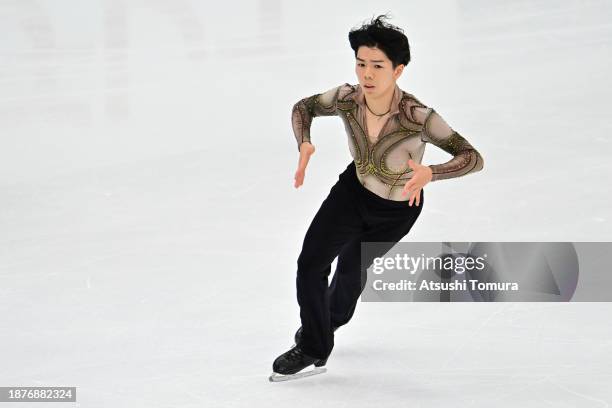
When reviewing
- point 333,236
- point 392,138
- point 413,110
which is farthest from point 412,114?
point 333,236

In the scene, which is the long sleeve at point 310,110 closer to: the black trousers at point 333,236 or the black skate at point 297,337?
the black trousers at point 333,236

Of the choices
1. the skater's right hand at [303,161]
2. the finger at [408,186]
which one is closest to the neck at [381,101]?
the skater's right hand at [303,161]

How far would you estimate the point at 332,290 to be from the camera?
16.2 ft

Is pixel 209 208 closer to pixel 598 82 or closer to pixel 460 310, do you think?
pixel 460 310

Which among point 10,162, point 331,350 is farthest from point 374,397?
point 10,162

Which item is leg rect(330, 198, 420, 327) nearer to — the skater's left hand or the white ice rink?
the white ice rink

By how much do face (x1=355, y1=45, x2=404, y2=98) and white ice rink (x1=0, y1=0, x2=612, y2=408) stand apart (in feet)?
3.86

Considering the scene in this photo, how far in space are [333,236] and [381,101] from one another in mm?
566

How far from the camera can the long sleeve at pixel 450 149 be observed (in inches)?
166

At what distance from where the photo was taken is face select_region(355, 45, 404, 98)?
14.2 feet

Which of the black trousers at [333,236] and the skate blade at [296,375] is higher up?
the black trousers at [333,236]

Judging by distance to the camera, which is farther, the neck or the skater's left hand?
the neck

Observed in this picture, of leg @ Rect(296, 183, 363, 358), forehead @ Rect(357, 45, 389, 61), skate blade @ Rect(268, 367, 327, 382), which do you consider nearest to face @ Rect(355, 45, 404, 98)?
forehead @ Rect(357, 45, 389, 61)

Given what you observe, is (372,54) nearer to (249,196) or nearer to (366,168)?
(366,168)
